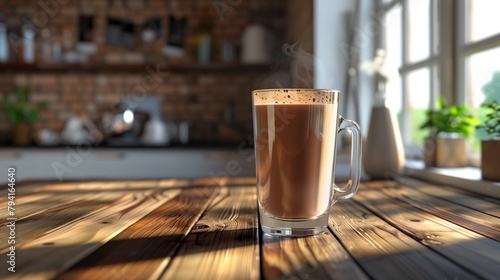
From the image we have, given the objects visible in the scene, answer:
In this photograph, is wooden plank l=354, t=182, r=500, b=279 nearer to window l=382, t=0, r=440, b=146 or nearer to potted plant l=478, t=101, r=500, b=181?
potted plant l=478, t=101, r=500, b=181

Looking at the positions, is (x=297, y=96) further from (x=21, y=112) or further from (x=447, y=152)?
(x=21, y=112)

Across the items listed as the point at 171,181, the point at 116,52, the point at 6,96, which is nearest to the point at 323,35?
the point at 171,181

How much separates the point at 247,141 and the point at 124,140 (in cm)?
90

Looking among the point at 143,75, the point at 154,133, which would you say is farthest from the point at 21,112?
Answer: the point at 154,133

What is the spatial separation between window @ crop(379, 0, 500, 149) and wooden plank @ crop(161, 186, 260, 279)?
2.73 feet

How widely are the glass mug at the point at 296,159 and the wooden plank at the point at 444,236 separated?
0.14m

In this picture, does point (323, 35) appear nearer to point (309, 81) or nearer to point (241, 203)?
point (309, 81)

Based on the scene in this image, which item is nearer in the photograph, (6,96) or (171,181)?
(171,181)

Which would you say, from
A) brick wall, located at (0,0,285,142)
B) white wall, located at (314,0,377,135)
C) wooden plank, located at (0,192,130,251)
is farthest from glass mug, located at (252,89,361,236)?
brick wall, located at (0,0,285,142)

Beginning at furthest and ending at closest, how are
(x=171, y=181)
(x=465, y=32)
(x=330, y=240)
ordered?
(x=465, y=32) → (x=171, y=181) → (x=330, y=240)

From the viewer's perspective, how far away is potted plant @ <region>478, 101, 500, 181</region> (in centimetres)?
111

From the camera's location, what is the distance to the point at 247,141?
3.44 meters

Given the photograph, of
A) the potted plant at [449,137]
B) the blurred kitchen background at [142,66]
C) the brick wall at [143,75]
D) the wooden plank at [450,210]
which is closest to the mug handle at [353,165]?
the wooden plank at [450,210]

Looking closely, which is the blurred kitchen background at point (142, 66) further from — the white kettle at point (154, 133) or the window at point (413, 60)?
the window at point (413, 60)
